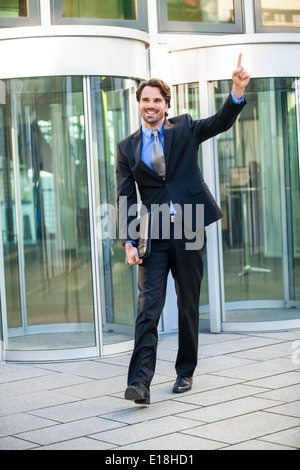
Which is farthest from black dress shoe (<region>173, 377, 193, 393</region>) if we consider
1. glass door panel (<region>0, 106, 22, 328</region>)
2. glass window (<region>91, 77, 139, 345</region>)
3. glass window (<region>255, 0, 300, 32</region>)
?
glass window (<region>255, 0, 300, 32</region>)

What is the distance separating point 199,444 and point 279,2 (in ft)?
15.7

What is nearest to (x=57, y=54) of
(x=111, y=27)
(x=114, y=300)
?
(x=111, y=27)

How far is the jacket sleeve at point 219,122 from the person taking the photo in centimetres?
493

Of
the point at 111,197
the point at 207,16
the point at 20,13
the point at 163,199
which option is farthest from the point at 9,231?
the point at 207,16

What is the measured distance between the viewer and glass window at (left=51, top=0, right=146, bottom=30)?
6.72 m

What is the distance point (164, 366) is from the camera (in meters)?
6.21

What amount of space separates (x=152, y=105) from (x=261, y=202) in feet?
10.5

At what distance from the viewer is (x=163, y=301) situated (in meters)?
5.14

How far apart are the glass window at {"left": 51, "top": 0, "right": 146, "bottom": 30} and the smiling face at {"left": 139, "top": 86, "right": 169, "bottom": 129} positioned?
6.23 ft

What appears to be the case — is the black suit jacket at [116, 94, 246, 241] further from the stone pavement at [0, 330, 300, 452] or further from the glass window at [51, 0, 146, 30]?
the glass window at [51, 0, 146, 30]

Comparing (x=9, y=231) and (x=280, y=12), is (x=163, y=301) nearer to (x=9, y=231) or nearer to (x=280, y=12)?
(x=9, y=231)

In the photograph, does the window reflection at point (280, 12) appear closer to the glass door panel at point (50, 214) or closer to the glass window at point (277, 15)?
the glass window at point (277, 15)

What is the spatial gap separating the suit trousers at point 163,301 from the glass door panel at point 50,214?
1.60m

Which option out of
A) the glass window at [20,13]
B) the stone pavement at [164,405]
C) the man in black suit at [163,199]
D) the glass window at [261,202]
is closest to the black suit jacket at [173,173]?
the man in black suit at [163,199]
